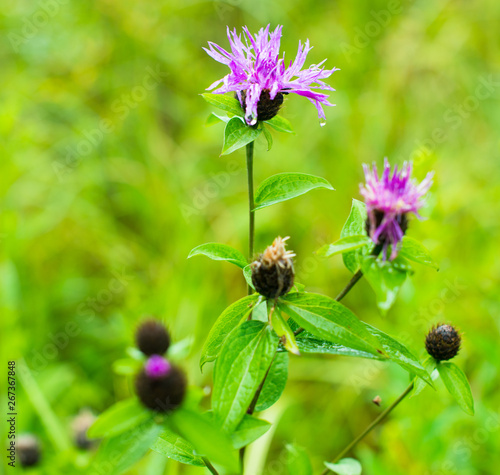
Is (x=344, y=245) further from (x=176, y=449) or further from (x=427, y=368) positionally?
(x=176, y=449)

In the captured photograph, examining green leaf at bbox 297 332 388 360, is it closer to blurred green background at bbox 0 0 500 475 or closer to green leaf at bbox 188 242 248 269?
green leaf at bbox 188 242 248 269

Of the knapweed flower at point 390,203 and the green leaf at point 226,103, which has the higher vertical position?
the green leaf at point 226,103

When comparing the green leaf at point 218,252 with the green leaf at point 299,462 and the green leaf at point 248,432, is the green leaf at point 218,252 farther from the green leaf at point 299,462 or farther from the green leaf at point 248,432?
the green leaf at point 299,462

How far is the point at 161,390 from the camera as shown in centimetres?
57

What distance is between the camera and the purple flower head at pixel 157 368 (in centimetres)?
59

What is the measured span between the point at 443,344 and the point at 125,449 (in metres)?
0.53

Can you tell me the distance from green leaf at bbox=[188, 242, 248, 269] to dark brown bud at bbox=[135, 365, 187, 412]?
0.23m

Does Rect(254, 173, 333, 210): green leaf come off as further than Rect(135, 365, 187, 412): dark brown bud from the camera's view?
Yes

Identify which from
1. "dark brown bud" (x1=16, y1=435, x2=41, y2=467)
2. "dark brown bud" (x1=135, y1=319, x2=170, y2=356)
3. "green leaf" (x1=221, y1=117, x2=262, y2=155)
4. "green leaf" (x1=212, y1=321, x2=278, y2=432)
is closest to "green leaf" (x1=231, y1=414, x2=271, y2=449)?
"green leaf" (x1=212, y1=321, x2=278, y2=432)

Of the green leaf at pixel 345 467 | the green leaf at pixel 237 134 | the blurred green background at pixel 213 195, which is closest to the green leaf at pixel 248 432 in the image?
the green leaf at pixel 345 467

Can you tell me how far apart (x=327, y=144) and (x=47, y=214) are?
1502 millimetres

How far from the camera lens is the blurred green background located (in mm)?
1760

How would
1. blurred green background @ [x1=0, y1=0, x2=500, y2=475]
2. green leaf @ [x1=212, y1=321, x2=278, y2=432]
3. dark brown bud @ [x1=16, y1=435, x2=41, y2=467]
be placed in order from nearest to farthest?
green leaf @ [x1=212, y1=321, x2=278, y2=432], dark brown bud @ [x1=16, y1=435, x2=41, y2=467], blurred green background @ [x1=0, y1=0, x2=500, y2=475]

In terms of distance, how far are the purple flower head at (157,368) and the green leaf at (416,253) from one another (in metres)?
0.36
